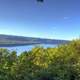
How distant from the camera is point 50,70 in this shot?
511cm

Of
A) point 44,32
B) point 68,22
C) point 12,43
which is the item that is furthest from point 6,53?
point 68,22

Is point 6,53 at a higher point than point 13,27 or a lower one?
lower

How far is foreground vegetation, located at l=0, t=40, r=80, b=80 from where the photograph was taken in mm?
4984

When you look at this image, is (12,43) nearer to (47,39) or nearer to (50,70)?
(47,39)

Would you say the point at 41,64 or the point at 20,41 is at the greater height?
the point at 20,41

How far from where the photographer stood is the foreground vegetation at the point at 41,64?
4.98 metres

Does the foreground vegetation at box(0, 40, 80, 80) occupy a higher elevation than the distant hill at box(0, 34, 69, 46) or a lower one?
lower

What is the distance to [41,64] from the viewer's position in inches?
211

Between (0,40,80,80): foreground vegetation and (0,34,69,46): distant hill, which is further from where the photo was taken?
(0,34,69,46): distant hill

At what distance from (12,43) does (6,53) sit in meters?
1.29

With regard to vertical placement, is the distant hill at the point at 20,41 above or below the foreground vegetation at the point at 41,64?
above

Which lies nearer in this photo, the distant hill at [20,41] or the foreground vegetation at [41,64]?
the foreground vegetation at [41,64]

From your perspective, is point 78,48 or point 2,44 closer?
point 78,48

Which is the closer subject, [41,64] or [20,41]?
[41,64]
